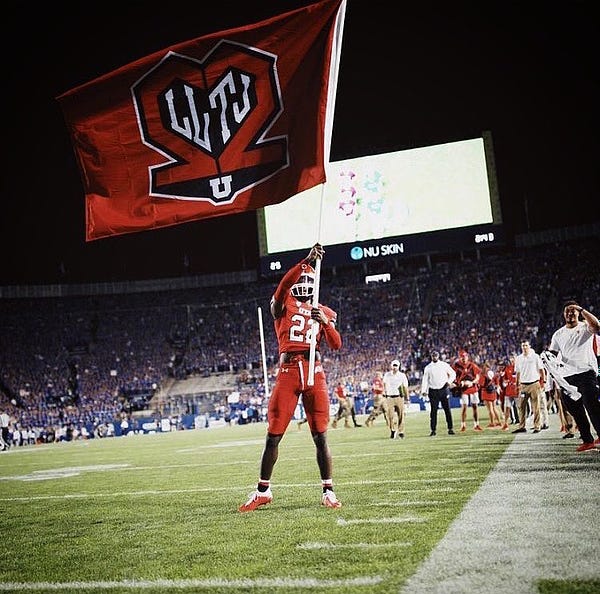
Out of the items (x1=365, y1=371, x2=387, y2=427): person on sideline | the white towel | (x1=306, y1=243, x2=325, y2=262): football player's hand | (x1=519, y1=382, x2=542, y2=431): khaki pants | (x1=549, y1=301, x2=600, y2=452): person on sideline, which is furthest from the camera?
(x1=365, y1=371, x2=387, y2=427): person on sideline

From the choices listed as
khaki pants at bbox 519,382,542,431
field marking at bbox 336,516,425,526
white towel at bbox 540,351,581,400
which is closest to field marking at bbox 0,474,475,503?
field marking at bbox 336,516,425,526

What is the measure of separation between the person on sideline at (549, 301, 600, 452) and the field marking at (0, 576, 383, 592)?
571cm

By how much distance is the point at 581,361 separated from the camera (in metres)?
8.24

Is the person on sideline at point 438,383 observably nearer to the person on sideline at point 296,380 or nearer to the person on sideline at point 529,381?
the person on sideline at point 529,381

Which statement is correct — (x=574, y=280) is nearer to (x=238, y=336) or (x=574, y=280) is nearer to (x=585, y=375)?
(x=238, y=336)

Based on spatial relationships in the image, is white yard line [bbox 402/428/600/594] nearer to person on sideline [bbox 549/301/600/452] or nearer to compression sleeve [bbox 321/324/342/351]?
person on sideline [bbox 549/301/600/452]

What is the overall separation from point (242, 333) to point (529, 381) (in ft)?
110

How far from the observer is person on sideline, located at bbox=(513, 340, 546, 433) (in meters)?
12.6

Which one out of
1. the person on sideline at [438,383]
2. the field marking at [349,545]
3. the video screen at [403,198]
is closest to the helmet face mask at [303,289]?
the field marking at [349,545]

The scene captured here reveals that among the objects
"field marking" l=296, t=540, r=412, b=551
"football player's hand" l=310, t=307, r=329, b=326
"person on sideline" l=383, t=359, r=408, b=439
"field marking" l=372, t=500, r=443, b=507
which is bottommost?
"field marking" l=372, t=500, r=443, b=507

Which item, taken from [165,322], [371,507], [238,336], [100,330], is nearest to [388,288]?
[238,336]

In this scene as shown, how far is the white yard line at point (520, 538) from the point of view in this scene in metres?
3.10

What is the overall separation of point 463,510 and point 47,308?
46.8 meters

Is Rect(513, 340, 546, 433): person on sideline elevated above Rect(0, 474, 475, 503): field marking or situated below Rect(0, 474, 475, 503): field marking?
above
